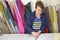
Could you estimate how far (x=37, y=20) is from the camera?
1822 millimetres

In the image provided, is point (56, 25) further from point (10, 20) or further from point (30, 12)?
point (10, 20)

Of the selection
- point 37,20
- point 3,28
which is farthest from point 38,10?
point 3,28

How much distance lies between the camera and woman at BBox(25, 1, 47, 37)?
5.93 feet

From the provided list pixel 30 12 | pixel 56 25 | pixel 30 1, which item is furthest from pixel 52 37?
pixel 30 1

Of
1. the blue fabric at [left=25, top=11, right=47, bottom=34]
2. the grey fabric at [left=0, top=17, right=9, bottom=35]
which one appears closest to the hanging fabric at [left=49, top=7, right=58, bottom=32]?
the blue fabric at [left=25, top=11, right=47, bottom=34]

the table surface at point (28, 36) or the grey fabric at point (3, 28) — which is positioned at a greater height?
the grey fabric at point (3, 28)

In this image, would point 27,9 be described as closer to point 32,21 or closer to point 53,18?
point 32,21

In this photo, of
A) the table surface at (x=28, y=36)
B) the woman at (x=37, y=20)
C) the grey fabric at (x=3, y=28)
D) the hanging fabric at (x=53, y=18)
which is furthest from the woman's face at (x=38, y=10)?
the grey fabric at (x=3, y=28)

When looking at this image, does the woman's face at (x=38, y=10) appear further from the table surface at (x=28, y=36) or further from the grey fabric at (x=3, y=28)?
the grey fabric at (x=3, y=28)

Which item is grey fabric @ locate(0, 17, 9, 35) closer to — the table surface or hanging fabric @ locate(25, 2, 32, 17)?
the table surface

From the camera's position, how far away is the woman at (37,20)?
181 centimetres

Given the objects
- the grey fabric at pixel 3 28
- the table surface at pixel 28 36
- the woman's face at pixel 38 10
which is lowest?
the table surface at pixel 28 36

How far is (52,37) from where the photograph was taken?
5.71 feet

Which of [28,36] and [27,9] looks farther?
[27,9]
